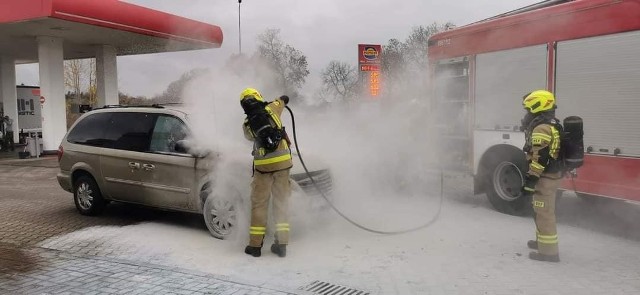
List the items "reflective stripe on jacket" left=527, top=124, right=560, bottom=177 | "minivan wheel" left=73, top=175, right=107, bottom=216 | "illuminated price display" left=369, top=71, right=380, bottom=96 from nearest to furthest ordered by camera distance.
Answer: "reflective stripe on jacket" left=527, top=124, right=560, bottom=177 < "minivan wheel" left=73, top=175, right=107, bottom=216 < "illuminated price display" left=369, top=71, right=380, bottom=96

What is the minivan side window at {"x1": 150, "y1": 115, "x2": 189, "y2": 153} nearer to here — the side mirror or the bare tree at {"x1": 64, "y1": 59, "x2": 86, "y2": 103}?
the side mirror

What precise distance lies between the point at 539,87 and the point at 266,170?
4.06 meters

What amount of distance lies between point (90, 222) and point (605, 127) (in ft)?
22.4

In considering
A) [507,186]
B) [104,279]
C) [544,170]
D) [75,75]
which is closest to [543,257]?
[544,170]

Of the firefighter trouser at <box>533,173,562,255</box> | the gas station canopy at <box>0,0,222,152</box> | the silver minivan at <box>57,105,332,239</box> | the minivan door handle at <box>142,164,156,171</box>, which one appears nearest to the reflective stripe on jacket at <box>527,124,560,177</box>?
the firefighter trouser at <box>533,173,562,255</box>

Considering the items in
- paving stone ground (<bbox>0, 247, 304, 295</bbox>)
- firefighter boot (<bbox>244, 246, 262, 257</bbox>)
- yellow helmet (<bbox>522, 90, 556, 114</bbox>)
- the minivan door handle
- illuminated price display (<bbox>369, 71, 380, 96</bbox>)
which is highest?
illuminated price display (<bbox>369, 71, 380, 96</bbox>)

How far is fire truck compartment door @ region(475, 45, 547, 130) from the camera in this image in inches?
277

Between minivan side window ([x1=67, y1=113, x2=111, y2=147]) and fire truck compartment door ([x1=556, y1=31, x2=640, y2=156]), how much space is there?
633 cm

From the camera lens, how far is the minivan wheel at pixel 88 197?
737 centimetres

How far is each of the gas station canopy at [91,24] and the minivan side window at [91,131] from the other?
2.22 metres

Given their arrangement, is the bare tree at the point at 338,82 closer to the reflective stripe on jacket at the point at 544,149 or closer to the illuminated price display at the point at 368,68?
the illuminated price display at the point at 368,68

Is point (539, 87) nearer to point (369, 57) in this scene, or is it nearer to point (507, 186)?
point (507, 186)

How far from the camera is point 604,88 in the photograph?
6.21 meters

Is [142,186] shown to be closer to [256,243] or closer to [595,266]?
[256,243]
